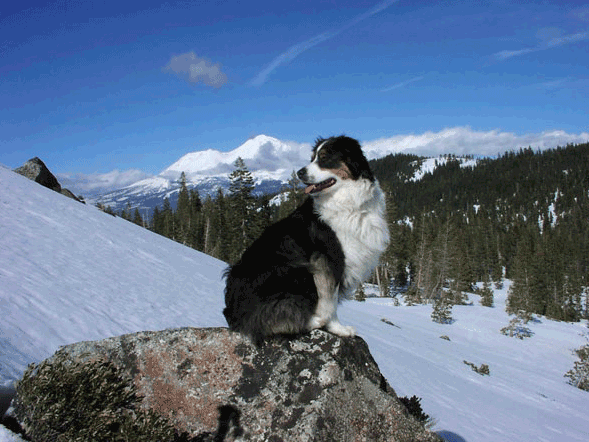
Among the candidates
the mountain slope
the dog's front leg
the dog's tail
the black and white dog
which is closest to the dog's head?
the black and white dog

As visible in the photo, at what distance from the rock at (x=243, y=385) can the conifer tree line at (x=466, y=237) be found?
8.72 ft

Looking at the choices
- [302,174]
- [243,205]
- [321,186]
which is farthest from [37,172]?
[321,186]

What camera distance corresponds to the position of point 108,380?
3.46 m

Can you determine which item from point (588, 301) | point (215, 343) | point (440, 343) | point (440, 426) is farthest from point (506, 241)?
point (215, 343)

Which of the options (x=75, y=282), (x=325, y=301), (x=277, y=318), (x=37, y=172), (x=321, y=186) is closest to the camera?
(x=277, y=318)

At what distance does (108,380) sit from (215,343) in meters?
1.02

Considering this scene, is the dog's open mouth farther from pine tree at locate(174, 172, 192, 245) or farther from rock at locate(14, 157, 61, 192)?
pine tree at locate(174, 172, 192, 245)

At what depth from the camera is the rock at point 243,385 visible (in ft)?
11.1

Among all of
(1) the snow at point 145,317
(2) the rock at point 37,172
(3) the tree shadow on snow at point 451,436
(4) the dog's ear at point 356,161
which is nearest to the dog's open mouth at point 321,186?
(4) the dog's ear at point 356,161

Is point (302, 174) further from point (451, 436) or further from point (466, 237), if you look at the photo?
point (466, 237)

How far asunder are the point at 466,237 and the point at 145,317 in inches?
3507

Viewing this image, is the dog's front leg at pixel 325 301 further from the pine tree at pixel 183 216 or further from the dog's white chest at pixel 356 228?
the pine tree at pixel 183 216

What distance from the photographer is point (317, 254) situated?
12.9 feet

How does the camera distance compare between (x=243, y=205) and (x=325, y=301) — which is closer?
(x=325, y=301)
